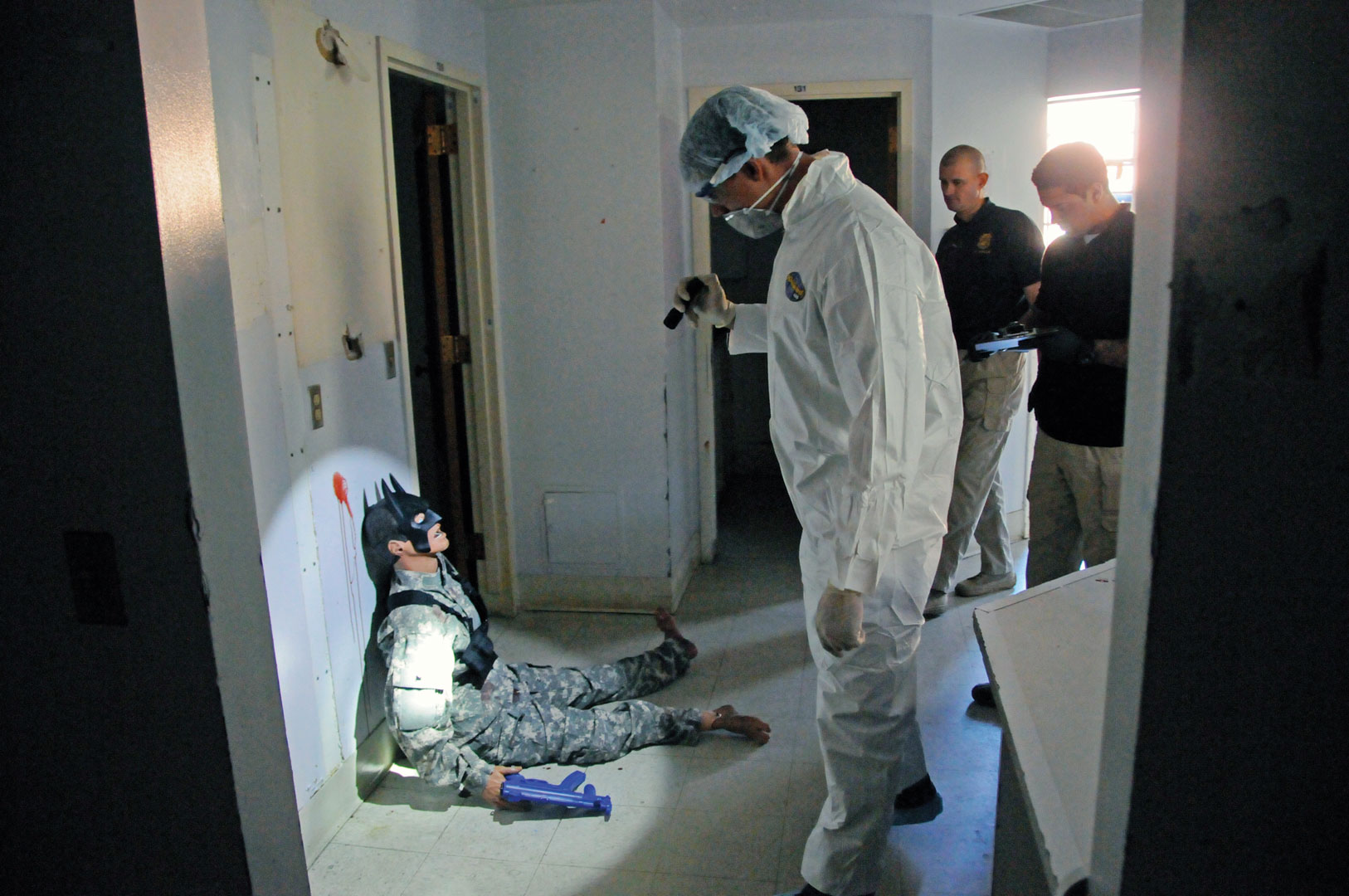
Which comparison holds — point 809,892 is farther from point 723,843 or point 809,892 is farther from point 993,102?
point 993,102

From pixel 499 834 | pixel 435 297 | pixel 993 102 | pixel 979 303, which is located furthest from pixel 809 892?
pixel 993 102

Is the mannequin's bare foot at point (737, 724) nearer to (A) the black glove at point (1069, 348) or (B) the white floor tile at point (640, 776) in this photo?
(B) the white floor tile at point (640, 776)

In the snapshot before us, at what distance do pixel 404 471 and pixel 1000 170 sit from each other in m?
2.65

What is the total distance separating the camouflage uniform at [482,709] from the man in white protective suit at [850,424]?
766 millimetres

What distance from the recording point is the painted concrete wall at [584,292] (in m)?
3.16

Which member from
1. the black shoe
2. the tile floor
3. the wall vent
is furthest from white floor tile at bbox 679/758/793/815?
the wall vent

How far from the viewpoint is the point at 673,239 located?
11.2 ft

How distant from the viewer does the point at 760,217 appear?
1.86m

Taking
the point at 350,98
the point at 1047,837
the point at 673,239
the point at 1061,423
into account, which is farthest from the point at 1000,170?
the point at 1047,837

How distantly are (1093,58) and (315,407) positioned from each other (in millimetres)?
3374

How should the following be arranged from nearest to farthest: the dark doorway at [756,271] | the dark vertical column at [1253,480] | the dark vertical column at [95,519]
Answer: the dark vertical column at [1253,480]
the dark vertical column at [95,519]
the dark doorway at [756,271]

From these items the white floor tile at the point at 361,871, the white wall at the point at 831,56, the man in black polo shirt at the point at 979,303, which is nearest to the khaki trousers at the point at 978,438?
the man in black polo shirt at the point at 979,303

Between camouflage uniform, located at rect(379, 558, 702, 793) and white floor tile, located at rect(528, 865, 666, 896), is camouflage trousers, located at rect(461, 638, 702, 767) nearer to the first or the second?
camouflage uniform, located at rect(379, 558, 702, 793)

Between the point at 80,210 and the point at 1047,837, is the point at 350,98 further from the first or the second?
the point at 1047,837
